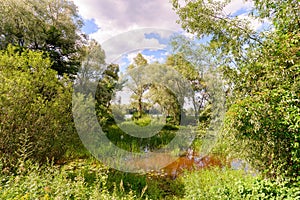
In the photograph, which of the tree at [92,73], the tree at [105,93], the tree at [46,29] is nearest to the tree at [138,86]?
the tree at [105,93]

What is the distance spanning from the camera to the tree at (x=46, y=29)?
738cm

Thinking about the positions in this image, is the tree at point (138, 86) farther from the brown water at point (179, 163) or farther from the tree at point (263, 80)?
the tree at point (263, 80)

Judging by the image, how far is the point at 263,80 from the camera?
276cm

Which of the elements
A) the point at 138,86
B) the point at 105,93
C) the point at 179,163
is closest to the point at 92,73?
the point at 105,93

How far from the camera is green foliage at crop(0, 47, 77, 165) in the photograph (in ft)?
10.6

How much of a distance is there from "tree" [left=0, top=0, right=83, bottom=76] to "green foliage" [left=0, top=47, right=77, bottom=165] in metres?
3.57

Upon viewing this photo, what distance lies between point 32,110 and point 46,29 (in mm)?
5456

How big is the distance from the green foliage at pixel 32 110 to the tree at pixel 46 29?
3566mm

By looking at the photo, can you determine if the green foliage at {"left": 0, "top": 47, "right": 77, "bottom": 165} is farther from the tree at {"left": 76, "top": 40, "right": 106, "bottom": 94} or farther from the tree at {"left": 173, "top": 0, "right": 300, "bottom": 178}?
the tree at {"left": 173, "top": 0, "right": 300, "bottom": 178}

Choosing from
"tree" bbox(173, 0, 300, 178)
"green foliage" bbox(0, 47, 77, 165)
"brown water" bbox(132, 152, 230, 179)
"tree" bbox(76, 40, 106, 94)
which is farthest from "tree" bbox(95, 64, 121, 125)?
"tree" bbox(173, 0, 300, 178)

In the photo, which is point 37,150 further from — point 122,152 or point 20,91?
point 122,152

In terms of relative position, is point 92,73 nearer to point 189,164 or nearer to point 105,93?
point 105,93

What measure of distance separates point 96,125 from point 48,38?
14.0 feet

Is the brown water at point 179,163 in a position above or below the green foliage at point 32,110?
below
